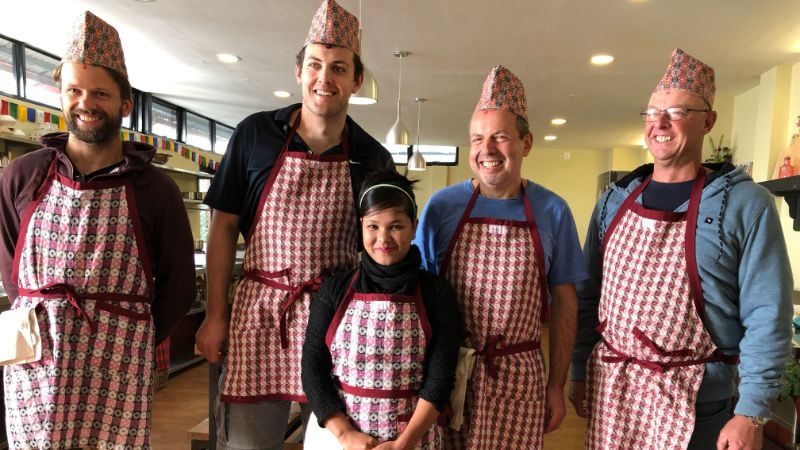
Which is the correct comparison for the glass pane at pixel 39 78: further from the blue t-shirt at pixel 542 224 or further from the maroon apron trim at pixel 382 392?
the maroon apron trim at pixel 382 392

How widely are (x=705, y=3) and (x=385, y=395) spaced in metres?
3.35

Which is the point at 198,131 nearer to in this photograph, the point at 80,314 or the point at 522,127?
the point at 80,314

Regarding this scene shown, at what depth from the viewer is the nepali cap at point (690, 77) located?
4.69 ft

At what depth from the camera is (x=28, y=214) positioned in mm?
1273

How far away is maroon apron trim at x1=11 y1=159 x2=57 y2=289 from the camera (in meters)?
1.27

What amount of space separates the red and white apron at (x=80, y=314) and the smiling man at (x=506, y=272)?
833 millimetres

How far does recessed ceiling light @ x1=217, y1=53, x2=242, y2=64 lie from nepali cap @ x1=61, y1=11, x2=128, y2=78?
11.6 feet

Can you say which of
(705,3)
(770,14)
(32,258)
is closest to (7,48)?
(32,258)

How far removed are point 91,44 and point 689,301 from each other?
166 cm

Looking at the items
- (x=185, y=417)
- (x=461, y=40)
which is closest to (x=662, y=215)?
(x=461, y=40)

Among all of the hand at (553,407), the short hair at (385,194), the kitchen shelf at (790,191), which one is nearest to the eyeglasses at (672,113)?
the short hair at (385,194)

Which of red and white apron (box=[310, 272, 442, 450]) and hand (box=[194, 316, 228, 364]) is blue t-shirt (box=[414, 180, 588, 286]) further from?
hand (box=[194, 316, 228, 364])

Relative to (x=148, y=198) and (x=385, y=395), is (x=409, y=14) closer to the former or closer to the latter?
(x=148, y=198)

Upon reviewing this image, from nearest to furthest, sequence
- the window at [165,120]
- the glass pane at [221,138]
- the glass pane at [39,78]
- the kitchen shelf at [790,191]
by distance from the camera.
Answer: the kitchen shelf at [790,191] → the glass pane at [39,78] → the window at [165,120] → the glass pane at [221,138]
